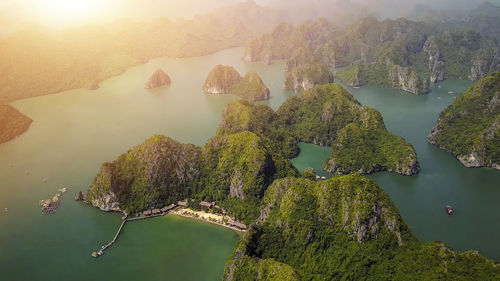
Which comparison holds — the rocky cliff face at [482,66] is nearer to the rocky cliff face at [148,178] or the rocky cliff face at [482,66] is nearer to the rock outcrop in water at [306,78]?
the rock outcrop in water at [306,78]

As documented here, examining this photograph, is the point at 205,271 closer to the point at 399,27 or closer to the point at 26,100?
the point at 26,100

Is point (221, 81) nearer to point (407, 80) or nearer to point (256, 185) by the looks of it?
point (407, 80)

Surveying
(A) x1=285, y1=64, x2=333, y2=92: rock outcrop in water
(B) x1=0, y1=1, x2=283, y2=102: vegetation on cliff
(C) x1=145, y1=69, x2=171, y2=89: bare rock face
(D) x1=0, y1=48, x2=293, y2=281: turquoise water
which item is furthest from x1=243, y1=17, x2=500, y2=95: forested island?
(B) x1=0, y1=1, x2=283, y2=102: vegetation on cliff

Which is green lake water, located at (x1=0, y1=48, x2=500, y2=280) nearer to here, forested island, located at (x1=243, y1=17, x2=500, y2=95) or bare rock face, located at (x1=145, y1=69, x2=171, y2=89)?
forested island, located at (x1=243, y1=17, x2=500, y2=95)

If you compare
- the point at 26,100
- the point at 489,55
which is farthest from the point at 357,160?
the point at 26,100

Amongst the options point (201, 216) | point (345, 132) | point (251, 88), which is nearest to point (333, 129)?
point (345, 132)

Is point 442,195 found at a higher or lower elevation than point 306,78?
lower
